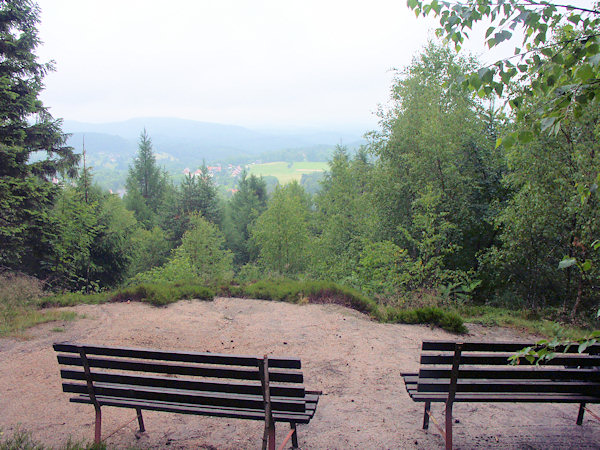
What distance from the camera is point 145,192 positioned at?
1913 inches

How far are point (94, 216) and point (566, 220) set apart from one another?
55.0ft

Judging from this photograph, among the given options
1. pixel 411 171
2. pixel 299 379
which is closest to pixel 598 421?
pixel 299 379

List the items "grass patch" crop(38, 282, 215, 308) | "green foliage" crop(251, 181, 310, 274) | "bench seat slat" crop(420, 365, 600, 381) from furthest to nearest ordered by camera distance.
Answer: "green foliage" crop(251, 181, 310, 274)
"grass patch" crop(38, 282, 215, 308)
"bench seat slat" crop(420, 365, 600, 381)

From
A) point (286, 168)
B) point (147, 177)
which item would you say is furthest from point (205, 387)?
point (286, 168)

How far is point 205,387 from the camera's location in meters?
3.46

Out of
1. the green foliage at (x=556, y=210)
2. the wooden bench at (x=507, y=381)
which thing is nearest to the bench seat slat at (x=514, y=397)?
the wooden bench at (x=507, y=381)

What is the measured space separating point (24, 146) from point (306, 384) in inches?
538

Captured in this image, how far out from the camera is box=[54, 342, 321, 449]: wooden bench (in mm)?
3279

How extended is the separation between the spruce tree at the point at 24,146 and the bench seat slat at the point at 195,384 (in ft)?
32.6

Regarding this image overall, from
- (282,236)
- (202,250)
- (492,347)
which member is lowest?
(202,250)

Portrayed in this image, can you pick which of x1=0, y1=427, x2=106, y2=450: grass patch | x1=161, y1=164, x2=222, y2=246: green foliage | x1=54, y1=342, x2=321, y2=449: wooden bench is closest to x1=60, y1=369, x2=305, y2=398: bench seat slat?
x1=54, y1=342, x2=321, y2=449: wooden bench

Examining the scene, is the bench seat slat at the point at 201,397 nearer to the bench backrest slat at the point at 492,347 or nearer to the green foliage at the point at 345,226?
the bench backrest slat at the point at 492,347

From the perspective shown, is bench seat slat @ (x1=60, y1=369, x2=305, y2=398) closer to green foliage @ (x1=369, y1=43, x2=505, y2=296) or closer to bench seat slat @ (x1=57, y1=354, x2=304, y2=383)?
bench seat slat @ (x1=57, y1=354, x2=304, y2=383)

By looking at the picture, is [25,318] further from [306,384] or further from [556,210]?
Answer: [556,210]
